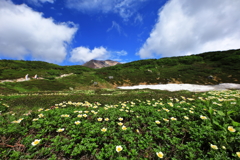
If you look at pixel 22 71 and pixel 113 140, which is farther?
Answer: pixel 22 71

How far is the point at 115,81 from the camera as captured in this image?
1347 inches

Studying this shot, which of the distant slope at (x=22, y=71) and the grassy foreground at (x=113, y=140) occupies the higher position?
the distant slope at (x=22, y=71)

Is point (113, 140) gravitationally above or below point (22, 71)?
below

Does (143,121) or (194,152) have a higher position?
(143,121)

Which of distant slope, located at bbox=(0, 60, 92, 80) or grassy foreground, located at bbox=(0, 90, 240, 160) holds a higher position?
distant slope, located at bbox=(0, 60, 92, 80)

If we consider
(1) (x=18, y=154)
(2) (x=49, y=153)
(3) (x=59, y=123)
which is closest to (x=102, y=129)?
(2) (x=49, y=153)

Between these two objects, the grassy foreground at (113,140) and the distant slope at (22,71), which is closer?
the grassy foreground at (113,140)

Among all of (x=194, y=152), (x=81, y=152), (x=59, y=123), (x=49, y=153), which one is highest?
(x=59, y=123)

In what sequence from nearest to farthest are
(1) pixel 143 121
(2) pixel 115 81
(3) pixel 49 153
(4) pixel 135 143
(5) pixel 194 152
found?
(3) pixel 49 153 → (5) pixel 194 152 → (4) pixel 135 143 → (1) pixel 143 121 → (2) pixel 115 81

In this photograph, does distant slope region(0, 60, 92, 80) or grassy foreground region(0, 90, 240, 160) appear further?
distant slope region(0, 60, 92, 80)

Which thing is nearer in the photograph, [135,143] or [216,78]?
[135,143]

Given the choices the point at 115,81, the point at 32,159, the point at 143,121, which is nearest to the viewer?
the point at 32,159

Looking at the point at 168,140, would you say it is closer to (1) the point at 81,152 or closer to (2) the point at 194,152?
(2) the point at 194,152

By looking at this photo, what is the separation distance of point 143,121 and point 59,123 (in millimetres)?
2708
